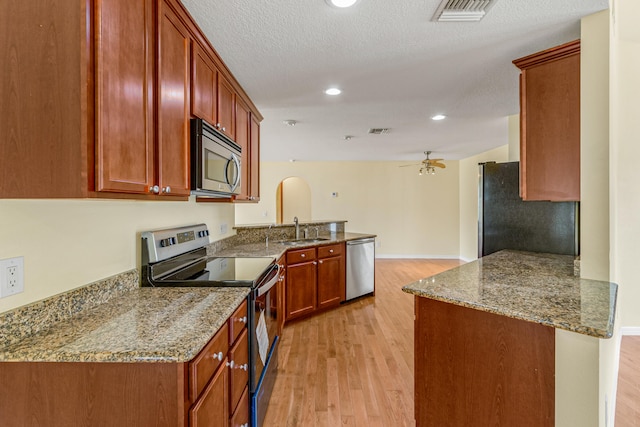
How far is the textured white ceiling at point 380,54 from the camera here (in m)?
1.66

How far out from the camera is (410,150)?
583 centimetres

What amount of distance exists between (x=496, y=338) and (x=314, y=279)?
2322 mm

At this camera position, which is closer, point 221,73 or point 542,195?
point 542,195

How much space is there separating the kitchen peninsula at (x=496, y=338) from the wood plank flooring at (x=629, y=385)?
99 cm

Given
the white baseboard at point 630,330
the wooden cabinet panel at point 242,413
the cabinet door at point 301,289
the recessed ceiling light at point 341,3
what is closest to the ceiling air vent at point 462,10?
the recessed ceiling light at point 341,3

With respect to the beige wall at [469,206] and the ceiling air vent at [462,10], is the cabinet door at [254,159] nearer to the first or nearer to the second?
the ceiling air vent at [462,10]

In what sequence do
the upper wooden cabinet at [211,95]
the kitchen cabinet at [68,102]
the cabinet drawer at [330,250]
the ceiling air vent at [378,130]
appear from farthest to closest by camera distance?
the ceiling air vent at [378,130]
the cabinet drawer at [330,250]
the upper wooden cabinet at [211,95]
the kitchen cabinet at [68,102]

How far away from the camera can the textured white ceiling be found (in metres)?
1.66

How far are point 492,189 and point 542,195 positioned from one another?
38.5 inches

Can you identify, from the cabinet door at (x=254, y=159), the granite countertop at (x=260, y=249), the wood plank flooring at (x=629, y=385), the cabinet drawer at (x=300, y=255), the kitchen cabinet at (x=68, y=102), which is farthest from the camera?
the cabinet drawer at (x=300, y=255)

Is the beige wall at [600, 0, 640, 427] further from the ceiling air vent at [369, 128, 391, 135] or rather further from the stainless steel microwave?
the stainless steel microwave

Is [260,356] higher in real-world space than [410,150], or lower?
lower

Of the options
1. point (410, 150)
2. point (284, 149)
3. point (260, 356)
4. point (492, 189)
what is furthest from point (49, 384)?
point (410, 150)

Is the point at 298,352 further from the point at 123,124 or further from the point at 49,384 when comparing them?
the point at 123,124
